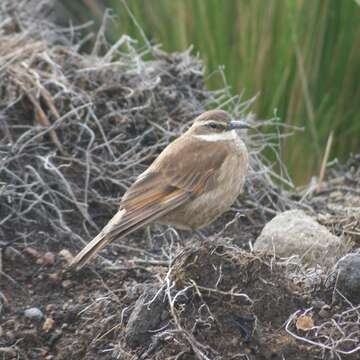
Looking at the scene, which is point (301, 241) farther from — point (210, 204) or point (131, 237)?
point (131, 237)

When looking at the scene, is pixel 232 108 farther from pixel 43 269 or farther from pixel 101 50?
pixel 43 269

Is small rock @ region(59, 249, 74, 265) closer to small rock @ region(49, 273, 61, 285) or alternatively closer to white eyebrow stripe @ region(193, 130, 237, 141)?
small rock @ region(49, 273, 61, 285)

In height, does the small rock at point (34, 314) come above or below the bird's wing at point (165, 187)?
below

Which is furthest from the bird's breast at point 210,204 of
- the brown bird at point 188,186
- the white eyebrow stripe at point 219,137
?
the white eyebrow stripe at point 219,137

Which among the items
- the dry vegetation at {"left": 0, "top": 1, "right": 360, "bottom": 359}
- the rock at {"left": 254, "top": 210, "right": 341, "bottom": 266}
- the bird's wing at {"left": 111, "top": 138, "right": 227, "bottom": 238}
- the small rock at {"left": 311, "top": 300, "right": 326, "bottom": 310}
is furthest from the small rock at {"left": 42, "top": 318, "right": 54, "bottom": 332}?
the small rock at {"left": 311, "top": 300, "right": 326, "bottom": 310}

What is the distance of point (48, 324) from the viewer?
15.9 ft

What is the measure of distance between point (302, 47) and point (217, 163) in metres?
2.40

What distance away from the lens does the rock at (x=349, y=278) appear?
4.36 m

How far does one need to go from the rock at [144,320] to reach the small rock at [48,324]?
0.57 meters

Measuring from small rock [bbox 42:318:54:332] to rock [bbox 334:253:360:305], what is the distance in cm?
135

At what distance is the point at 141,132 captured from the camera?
6.41 metres

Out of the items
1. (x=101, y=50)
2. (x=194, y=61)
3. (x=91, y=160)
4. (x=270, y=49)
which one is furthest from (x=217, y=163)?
(x=101, y=50)

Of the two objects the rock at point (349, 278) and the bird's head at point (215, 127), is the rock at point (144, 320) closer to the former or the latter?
the rock at point (349, 278)

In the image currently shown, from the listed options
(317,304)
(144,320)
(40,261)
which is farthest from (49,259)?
(317,304)
